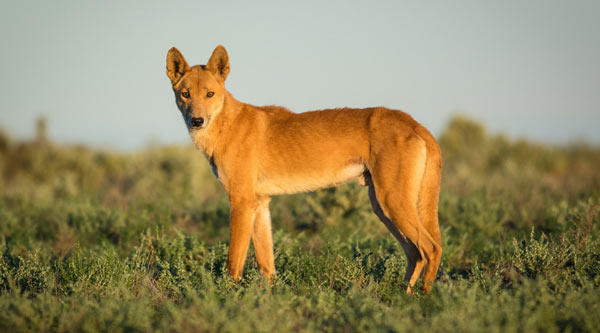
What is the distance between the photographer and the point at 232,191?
4977 millimetres

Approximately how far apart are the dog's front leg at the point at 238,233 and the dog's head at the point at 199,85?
995 mm

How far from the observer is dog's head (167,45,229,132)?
5.19m

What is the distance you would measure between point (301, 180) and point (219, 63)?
1.83m

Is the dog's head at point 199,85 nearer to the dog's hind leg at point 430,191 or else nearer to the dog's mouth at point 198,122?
the dog's mouth at point 198,122

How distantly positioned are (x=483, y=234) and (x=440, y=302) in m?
4.32

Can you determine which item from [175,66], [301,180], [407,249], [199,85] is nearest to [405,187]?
[407,249]

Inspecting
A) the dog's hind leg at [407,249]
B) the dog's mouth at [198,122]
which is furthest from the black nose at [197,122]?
the dog's hind leg at [407,249]

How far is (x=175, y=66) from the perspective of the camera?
5.63m

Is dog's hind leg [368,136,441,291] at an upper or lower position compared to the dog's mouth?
lower

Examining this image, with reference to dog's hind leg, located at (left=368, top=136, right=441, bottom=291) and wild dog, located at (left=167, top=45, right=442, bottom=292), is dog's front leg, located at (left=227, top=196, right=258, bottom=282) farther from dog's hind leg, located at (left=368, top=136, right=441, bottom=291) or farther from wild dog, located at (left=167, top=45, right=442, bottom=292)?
dog's hind leg, located at (left=368, top=136, right=441, bottom=291)

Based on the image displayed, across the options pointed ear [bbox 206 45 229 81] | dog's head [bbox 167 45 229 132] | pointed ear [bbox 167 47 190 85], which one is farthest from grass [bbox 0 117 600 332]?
pointed ear [bbox 206 45 229 81]

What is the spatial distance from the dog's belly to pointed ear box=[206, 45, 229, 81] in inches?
56.9

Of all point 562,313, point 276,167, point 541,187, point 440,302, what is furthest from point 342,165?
point 541,187

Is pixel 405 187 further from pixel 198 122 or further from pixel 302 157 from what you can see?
pixel 198 122
